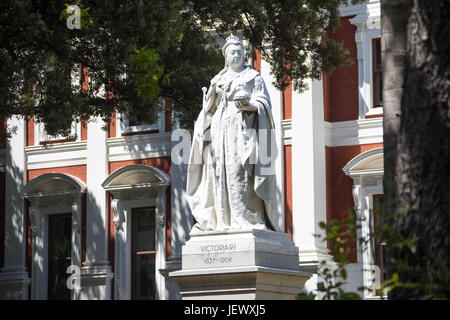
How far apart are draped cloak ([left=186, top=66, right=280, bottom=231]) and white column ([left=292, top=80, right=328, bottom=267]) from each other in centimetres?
1154

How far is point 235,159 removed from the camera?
11.9m

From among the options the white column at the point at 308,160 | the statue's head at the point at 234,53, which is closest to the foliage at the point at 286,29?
the white column at the point at 308,160

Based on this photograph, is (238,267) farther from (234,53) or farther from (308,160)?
(308,160)

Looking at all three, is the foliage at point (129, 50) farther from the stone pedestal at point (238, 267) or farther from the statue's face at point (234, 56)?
the stone pedestal at point (238, 267)

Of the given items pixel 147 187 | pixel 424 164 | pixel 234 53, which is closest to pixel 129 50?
pixel 234 53

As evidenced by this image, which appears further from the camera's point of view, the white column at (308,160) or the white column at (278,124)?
the white column at (278,124)

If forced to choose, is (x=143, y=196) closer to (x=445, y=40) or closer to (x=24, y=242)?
(x=24, y=242)

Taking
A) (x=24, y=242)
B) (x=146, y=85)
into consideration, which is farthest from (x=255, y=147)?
(x=24, y=242)

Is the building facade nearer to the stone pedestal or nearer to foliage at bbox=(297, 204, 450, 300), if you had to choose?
the stone pedestal

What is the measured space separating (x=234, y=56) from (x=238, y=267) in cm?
244

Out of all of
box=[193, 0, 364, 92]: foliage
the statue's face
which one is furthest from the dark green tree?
box=[193, 0, 364, 92]: foliage

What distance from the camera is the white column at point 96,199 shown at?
26.1m

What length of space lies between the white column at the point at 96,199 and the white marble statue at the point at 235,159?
553 inches

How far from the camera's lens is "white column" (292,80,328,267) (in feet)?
77.8
